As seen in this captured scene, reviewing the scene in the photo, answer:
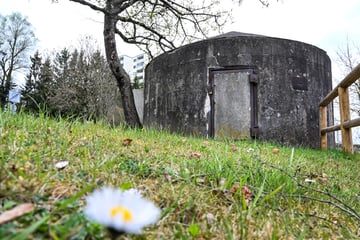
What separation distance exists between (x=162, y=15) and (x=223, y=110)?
3.97m

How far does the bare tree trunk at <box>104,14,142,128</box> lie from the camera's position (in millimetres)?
7020

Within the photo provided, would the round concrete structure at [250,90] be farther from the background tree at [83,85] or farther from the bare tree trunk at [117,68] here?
the background tree at [83,85]

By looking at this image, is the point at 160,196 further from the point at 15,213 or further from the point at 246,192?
the point at 15,213

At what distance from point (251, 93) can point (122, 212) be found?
18.1 feet

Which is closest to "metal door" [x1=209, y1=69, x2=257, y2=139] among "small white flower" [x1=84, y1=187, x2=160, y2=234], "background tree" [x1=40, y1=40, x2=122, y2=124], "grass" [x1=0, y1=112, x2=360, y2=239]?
"grass" [x1=0, y1=112, x2=360, y2=239]

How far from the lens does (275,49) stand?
593 centimetres

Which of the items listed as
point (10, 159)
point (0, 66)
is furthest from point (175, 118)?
point (0, 66)

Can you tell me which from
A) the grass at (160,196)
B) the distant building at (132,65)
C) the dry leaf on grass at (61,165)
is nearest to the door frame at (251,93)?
the grass at (160,196)

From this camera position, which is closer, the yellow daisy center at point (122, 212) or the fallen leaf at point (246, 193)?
the yellow daisy center at point (122, 212)

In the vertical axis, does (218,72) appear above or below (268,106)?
above

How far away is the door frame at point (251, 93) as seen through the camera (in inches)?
220

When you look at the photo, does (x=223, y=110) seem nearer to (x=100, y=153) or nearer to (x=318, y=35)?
(x=100, y=153)

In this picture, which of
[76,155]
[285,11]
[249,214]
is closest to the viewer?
[249,214]

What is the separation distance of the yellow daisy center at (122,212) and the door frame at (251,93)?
534 cm
